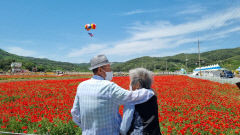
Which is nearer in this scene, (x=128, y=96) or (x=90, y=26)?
(x=128, y=96)

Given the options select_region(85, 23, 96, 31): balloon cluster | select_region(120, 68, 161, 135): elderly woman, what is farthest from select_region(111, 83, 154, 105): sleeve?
select_region(85, 23, 96, 31): balloon cluster

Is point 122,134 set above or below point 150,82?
below

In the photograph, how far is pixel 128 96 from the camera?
2.00m

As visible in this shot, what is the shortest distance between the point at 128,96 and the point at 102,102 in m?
0.33

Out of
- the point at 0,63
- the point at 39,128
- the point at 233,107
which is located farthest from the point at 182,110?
the point at 0,63

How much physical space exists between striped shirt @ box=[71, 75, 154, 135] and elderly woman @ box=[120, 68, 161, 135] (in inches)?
4.7

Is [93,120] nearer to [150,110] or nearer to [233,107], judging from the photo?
[150,110]

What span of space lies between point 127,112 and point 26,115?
21.7 feet

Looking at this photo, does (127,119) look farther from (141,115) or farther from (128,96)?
(128,96)

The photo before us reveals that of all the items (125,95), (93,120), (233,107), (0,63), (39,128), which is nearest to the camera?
(125,95)

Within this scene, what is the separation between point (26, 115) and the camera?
728 cm

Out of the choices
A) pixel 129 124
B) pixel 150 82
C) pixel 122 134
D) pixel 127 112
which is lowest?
pixel 122 134

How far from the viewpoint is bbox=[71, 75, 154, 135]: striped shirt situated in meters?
2.04

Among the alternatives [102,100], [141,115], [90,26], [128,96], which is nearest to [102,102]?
[102,100]
